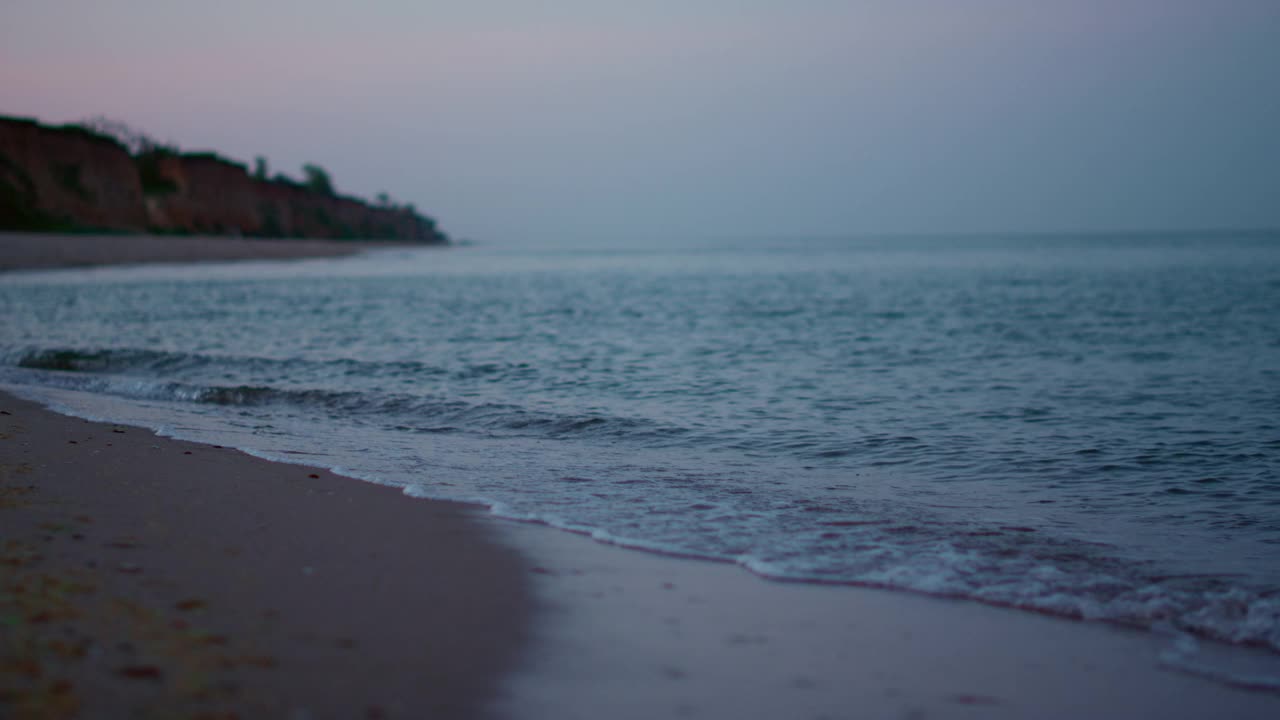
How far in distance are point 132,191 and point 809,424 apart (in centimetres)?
6233

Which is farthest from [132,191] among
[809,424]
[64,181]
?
[809,424]

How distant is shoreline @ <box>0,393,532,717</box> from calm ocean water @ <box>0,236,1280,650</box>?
887mm

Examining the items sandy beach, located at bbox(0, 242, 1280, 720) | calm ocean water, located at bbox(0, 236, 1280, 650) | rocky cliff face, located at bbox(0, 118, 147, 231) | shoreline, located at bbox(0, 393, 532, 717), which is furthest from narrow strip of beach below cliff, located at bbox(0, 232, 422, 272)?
sandy beach, located at bbox(0, 242, 1280, 720)

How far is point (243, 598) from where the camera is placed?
10.4 ft

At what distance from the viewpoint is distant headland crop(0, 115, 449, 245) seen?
50.2 m

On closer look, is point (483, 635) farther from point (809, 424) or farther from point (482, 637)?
point (809, 424)

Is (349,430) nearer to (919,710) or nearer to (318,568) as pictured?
(318,568)

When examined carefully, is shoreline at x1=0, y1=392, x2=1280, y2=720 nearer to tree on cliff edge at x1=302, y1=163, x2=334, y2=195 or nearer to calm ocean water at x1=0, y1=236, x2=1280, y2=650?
calm ocean water at x1=0, y1=236, x2=1280, y2=650

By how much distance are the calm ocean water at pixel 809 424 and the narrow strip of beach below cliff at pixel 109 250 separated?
2583 centimetres

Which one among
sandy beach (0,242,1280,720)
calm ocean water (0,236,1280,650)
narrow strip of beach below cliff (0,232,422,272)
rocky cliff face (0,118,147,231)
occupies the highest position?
rocky cliff face (0,118,147,231)

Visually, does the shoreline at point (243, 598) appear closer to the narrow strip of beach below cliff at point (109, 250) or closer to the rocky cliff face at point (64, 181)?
the narrow strip of beach below cliff at point (109, 250)

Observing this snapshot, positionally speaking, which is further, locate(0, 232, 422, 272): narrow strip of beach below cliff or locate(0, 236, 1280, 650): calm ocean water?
locate(0, 232, 422, 272): narrow strip of beach below cliff

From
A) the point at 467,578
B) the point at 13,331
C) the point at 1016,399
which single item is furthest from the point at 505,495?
the point at 13,331

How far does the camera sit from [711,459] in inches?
261
